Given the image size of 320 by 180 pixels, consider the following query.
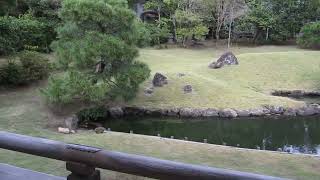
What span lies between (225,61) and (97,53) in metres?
9.34

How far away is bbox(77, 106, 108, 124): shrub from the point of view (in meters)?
16.8

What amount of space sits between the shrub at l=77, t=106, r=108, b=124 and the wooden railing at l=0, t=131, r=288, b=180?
45.0 feet

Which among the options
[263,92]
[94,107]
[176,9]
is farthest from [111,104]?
[176,9]

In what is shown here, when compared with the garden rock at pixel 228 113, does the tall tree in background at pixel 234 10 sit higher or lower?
higher

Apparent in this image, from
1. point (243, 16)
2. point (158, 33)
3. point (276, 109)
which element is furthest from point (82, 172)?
point (243, 16)

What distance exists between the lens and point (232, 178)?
248cm

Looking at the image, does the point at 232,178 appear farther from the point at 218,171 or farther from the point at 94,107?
the point at 94,107

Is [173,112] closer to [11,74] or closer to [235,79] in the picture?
[235,79]

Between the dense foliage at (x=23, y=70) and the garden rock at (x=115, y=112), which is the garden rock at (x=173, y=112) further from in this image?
the dense foliage at (x=23, y=70)

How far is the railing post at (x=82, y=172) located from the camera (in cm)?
297

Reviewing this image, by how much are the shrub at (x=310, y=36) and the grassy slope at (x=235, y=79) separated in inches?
138

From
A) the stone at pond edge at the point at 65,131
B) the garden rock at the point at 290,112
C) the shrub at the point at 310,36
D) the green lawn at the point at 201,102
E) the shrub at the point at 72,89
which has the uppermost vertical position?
the shrub at the point at 310,36

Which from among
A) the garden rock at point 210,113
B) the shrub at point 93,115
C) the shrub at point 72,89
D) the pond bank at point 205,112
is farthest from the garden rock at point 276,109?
the shrub at point 72,89

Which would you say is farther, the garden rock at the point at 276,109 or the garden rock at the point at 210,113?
the garden rock at the point at 276,109
